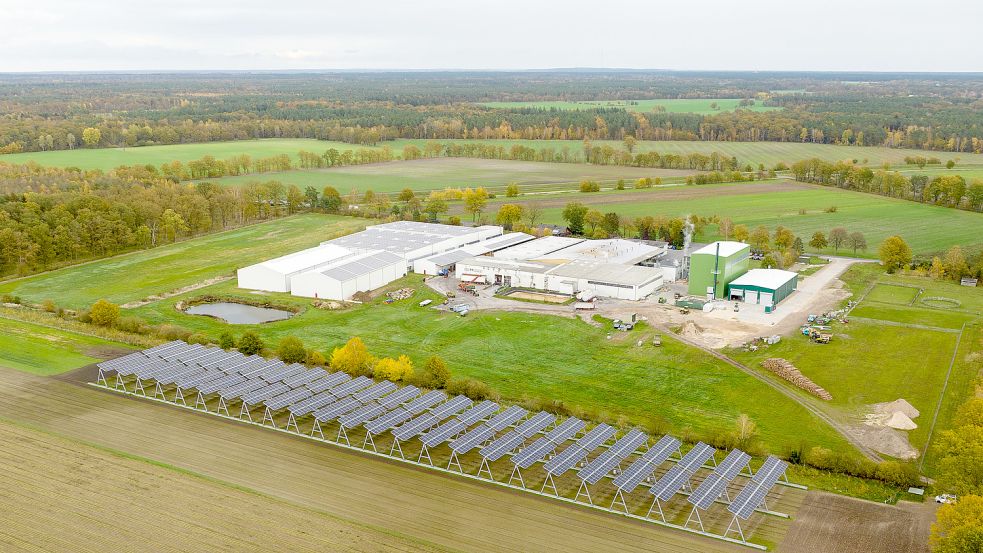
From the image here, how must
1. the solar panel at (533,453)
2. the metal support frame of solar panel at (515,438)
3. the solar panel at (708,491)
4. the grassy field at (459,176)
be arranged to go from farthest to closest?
the grassy field at (459,176), the metal support frame of solar panel at (515,438), the solar panel at (533,453), the solar panel at (708,491)

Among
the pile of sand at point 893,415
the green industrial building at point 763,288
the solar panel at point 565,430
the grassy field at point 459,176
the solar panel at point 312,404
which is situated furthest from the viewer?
the grassy field at point 459,176

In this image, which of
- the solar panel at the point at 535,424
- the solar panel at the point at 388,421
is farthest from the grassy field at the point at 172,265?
the solar panel at the point at 535,424

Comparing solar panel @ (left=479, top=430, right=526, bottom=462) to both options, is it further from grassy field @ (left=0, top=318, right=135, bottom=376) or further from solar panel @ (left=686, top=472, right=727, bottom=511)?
grassy field @ (left=0, top=318, right=135, bottom=376)

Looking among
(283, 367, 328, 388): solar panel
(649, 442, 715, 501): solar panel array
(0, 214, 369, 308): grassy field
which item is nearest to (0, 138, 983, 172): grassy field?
(0, 214, 369, 308): grassy field

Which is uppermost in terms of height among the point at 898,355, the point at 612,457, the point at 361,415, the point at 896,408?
the point at 361,415

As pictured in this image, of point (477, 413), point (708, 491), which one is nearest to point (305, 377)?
point (477, 413)

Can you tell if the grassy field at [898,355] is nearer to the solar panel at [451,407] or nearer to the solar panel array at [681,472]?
the solar panel array at [681,472]

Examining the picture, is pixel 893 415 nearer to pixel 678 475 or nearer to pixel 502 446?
pixel 678 475
